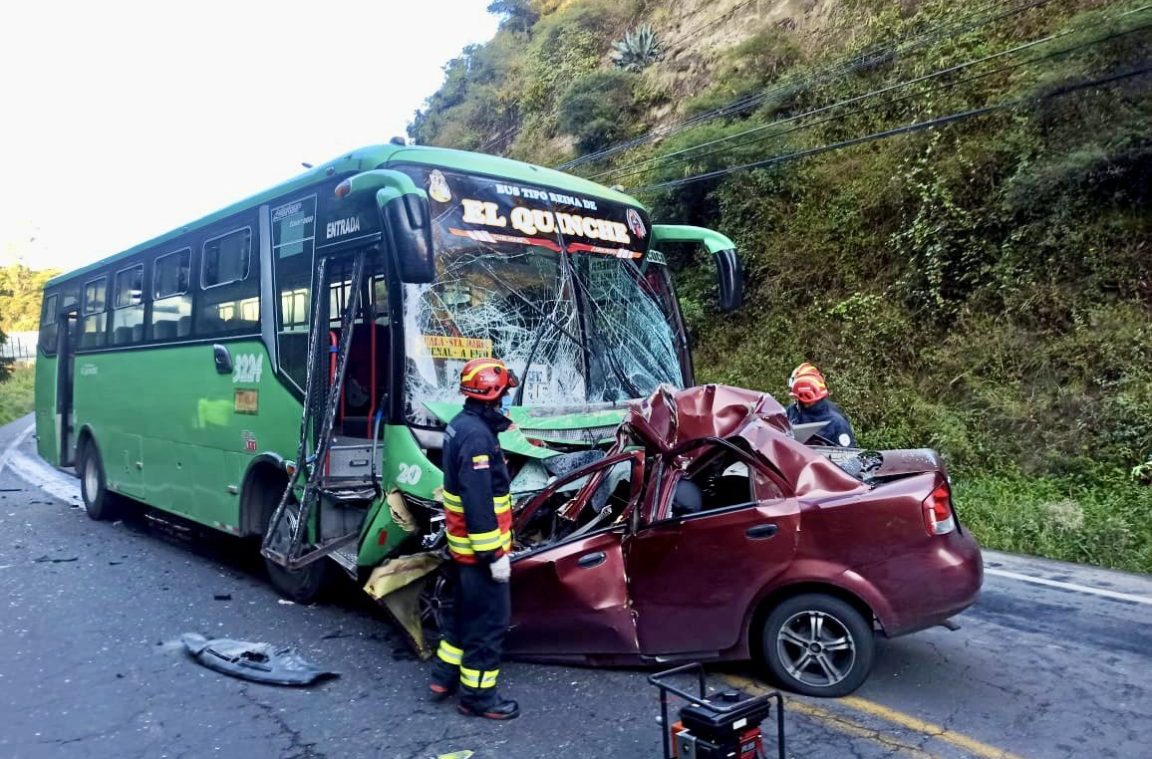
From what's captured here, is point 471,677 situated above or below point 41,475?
above

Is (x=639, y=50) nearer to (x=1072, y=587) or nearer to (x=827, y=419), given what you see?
(x=827, y=419)

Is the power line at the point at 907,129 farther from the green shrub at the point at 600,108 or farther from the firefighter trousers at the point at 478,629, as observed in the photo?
the firefighter trousers at the point at 478,629

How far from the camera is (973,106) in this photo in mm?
13789

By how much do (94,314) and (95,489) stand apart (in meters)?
2.08

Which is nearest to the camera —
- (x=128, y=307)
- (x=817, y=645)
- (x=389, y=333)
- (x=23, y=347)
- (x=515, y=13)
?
(x=817, y=645)

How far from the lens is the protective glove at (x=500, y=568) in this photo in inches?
167

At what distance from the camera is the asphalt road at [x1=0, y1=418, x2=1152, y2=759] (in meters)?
3.94

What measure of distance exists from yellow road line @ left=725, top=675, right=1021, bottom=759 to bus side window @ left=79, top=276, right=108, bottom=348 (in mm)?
8774

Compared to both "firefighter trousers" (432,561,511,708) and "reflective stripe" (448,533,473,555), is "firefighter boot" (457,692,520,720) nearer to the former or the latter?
"firefighter trousers" (432,561,511,708)

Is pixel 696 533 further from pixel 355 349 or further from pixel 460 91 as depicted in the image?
pixel 460 91

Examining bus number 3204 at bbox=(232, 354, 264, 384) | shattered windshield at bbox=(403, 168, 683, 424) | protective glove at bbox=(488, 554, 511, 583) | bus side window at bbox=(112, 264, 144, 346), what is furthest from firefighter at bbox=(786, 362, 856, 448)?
bus side window at bbox=(112, 264, 144, 346)

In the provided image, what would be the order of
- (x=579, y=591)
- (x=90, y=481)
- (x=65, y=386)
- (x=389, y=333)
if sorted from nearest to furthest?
(x=579, y=591), (x=389, y=333), (x=90, y=481), (x=65, y=386)

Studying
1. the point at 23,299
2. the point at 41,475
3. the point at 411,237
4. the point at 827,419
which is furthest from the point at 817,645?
the point at 23,299

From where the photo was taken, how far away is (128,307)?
30.7 ft
